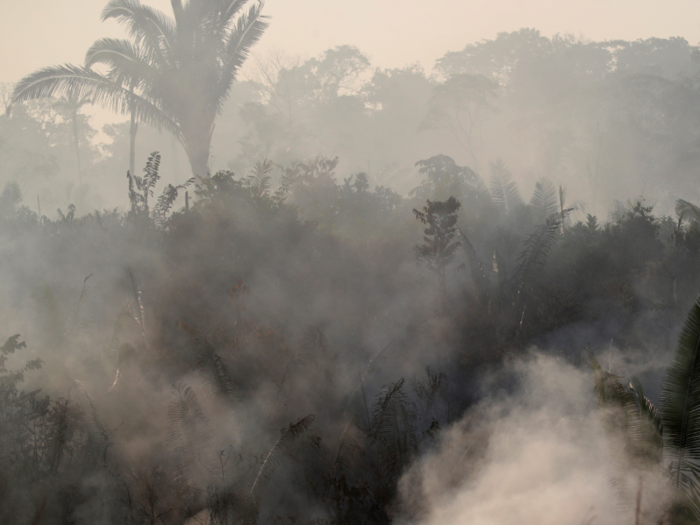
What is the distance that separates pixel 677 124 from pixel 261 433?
116 ft

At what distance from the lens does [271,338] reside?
8.74m

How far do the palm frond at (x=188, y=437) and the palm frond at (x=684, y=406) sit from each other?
5.34m

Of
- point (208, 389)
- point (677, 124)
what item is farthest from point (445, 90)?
point (208, 389)

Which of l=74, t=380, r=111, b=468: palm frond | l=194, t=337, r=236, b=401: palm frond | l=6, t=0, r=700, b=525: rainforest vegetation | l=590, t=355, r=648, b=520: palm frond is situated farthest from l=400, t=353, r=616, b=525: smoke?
l=74, t=380, r=111, b=468: palm frond

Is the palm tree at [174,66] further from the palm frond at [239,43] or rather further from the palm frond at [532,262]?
the palm frond at [532,262]

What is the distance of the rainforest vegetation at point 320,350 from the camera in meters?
6.43

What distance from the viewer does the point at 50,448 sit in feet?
22.6

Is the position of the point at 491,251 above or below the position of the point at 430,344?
above

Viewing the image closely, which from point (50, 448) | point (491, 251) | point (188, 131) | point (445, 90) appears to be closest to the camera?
point (50, 448)

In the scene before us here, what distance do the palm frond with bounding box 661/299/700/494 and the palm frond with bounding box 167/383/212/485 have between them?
534 centimetres

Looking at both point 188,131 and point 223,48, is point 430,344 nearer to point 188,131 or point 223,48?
point 188,131

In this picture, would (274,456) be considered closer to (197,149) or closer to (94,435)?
(94,435)

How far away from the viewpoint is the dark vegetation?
22.1 ft

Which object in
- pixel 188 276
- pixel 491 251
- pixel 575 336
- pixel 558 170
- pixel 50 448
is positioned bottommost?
pixel 575 336
